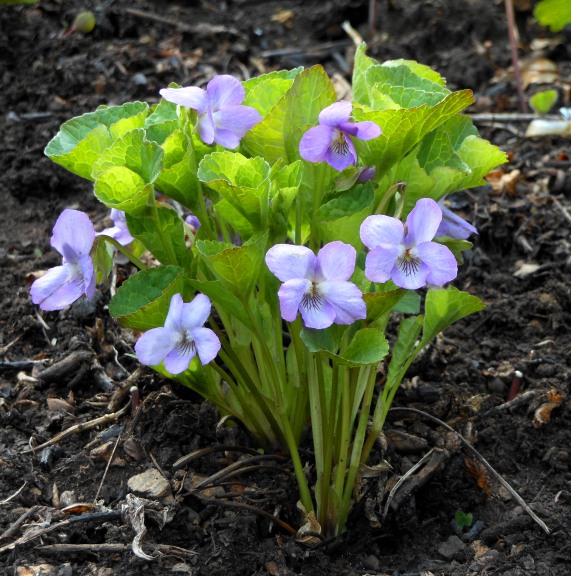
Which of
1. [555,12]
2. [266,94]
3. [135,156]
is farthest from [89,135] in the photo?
[555,12]

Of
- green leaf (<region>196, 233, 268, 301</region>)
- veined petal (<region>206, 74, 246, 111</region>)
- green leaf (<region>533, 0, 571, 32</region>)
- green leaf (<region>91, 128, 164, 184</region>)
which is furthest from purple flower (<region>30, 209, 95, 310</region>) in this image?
green leaf (<region>533, 0, 571, 32</region>)

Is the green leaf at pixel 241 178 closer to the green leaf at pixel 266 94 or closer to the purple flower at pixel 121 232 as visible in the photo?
the green leaf at pixel 266 94

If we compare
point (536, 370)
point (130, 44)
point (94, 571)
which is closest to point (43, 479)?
point (94, 571)

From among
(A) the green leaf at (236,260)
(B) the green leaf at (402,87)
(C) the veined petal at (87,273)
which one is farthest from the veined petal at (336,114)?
(C) the veined petal at (87,273)

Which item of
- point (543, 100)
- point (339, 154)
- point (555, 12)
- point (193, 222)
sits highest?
point (339, 154)

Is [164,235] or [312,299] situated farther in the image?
[164,235]

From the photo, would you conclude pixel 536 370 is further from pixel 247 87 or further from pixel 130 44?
pixel 130 44

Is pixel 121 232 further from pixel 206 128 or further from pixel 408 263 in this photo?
pixel 408 263
